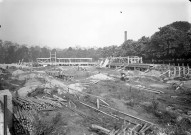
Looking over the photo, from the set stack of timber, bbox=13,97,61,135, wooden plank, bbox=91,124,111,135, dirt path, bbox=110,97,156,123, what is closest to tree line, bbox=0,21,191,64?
stack of timber, bbox=13,97,61,135

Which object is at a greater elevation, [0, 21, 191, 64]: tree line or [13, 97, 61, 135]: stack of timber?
[0, 21, 191, 64]: tree line

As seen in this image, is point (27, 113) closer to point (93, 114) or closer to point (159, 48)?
point (93, 114)

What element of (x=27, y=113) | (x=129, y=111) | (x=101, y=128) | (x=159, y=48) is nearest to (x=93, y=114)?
(x=101, y=128)

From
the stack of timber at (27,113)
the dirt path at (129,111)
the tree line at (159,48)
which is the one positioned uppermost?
the tree line at (159,48)

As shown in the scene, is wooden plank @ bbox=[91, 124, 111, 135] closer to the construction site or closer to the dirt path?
the construction site

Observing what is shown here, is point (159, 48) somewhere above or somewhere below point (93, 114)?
Result: above

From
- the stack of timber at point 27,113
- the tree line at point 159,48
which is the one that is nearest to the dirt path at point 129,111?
the stack of timber at point 27,113

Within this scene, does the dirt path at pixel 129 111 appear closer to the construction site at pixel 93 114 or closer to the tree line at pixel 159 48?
the construction site at pixel 93 114

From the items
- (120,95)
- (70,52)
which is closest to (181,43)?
(120,95)

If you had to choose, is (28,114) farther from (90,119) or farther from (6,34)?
(6,34)

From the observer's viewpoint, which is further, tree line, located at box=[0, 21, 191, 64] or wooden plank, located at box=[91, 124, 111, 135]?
tree line, located at box=[0, 21, 191, 64]

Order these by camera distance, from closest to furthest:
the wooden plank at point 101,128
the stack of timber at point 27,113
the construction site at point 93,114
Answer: the wooden plank at point 101,128
the stack of timber at point 27,113
the construction site at point 93,114
